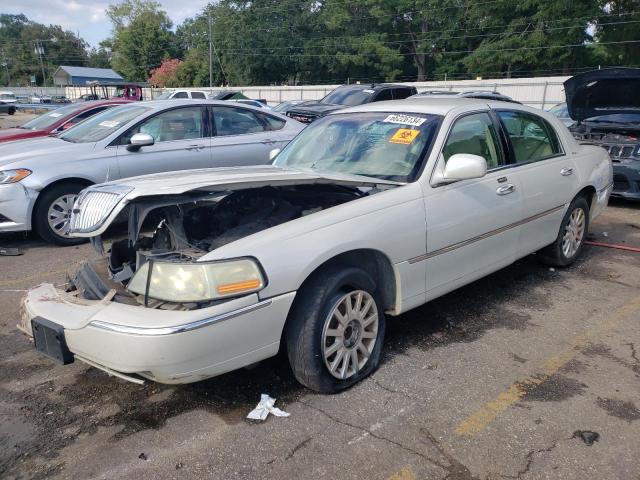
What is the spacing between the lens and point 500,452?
8.72 ft

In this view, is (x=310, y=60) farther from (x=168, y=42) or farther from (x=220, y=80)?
(x=168, y=42)

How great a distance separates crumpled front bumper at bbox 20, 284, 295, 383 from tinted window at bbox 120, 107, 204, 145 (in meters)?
4.22

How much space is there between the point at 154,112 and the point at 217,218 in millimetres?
3662

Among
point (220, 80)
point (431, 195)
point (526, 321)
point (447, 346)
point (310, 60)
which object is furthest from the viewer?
point (220, 80)

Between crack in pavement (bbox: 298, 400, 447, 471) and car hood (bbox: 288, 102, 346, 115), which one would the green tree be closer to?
car hood (bbox: 288, 102, 346, 115)

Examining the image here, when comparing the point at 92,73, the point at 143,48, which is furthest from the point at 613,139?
the point at 143,48

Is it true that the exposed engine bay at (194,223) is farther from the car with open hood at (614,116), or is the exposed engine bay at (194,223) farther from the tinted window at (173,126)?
the car with open hood at (614,116)

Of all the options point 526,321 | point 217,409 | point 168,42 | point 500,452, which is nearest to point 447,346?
point 526,321

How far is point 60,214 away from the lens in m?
6.27

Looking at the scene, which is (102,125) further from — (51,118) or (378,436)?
(378,436)

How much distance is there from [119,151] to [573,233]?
508 centimetres

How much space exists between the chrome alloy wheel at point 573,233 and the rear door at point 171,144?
4.25 metres

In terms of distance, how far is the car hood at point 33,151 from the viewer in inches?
240

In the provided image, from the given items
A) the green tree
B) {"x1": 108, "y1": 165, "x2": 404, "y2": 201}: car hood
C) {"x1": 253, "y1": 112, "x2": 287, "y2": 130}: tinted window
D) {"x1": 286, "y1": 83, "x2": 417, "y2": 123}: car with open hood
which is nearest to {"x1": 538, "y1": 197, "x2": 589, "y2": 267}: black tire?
{"x1": 108, "y1": 165, "x2": 404, "y2": 201}: car hood
